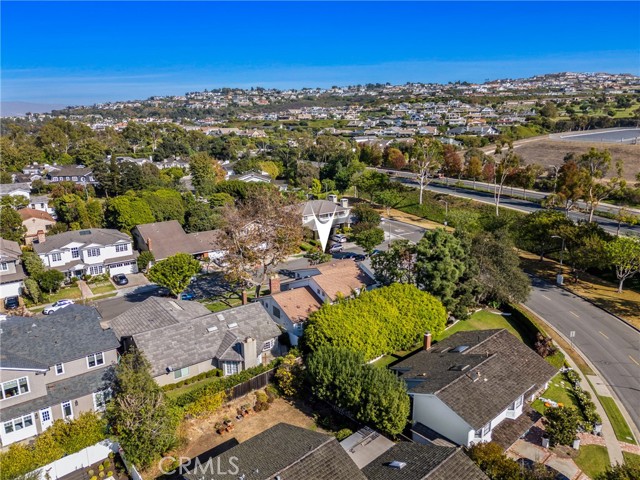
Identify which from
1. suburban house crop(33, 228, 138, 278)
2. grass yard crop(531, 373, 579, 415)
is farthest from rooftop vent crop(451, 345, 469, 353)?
suburban house crop(33, 228, 138, 278)

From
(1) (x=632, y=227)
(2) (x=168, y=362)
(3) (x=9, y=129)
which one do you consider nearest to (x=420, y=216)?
(1) (x=632, y=227)

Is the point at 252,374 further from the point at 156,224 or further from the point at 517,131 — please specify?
the point at 517,131

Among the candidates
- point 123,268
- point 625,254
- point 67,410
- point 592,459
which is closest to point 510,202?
point 625,254

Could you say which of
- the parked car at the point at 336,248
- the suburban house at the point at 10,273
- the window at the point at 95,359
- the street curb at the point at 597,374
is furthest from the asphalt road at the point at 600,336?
the suburban house at the point at 10,273

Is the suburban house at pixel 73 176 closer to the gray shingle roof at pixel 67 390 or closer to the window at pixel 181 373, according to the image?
the gray shingle roof at pixel 67 390

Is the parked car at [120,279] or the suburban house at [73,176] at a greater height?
Answer: the suburban house at [73,176]

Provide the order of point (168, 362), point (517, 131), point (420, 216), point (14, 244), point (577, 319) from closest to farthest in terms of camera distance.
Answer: point (168, 362) → point (577, 319) → point (14, 244) → point (420, 216) → point (517, 131)
